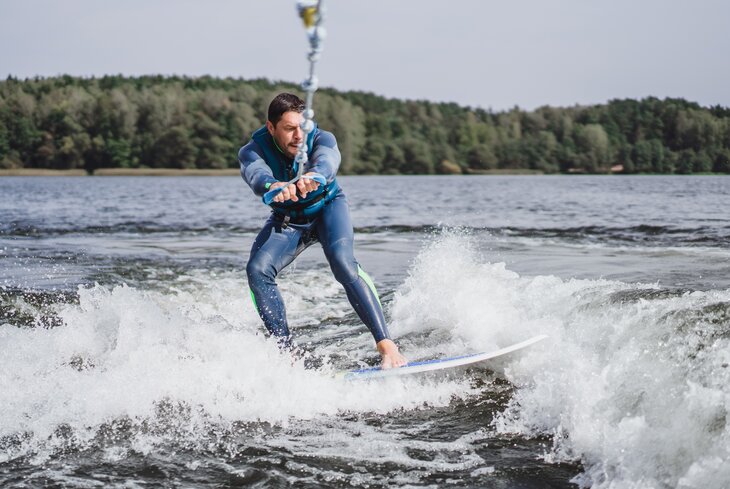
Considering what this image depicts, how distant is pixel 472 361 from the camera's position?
6.16 meters

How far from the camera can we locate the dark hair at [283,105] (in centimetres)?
619

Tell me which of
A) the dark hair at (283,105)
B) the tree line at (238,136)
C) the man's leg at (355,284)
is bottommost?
the man's leg at (355,284)

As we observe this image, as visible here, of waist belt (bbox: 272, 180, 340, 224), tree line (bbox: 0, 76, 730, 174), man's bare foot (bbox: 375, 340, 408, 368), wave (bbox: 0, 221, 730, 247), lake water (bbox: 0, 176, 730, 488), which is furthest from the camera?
tree line (bbox: 0, 76, 730, 174)

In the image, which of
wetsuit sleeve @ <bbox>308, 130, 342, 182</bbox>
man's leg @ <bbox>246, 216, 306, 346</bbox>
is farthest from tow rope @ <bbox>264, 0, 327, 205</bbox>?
man's leg @ <bbox>246, 216, 306, 346</bbox>

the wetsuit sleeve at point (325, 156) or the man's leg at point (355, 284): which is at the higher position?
the wetsuit sleeve at point (325, 156)

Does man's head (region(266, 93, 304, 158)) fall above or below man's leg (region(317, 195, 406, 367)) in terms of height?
above

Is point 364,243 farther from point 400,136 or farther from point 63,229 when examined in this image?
point 400,136

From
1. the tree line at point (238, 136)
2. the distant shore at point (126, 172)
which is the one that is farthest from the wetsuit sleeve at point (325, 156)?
the distant shore at point (126, 172)

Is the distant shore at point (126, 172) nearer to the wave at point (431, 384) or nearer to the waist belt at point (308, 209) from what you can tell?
the wave at point (431, 384)

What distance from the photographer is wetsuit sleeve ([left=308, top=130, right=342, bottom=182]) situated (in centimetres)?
613

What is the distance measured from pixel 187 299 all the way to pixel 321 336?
9.44ft

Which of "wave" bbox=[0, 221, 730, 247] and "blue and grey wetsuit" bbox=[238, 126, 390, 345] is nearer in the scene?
"blue and grey wetsuit" bbox=[238, 126, 390, 345]

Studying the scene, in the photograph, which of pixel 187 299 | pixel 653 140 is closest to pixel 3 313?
pixel 187 299

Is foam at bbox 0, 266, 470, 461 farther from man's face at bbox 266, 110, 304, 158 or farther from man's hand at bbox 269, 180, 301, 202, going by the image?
man's face at bbox 266, 110, 304, 158
